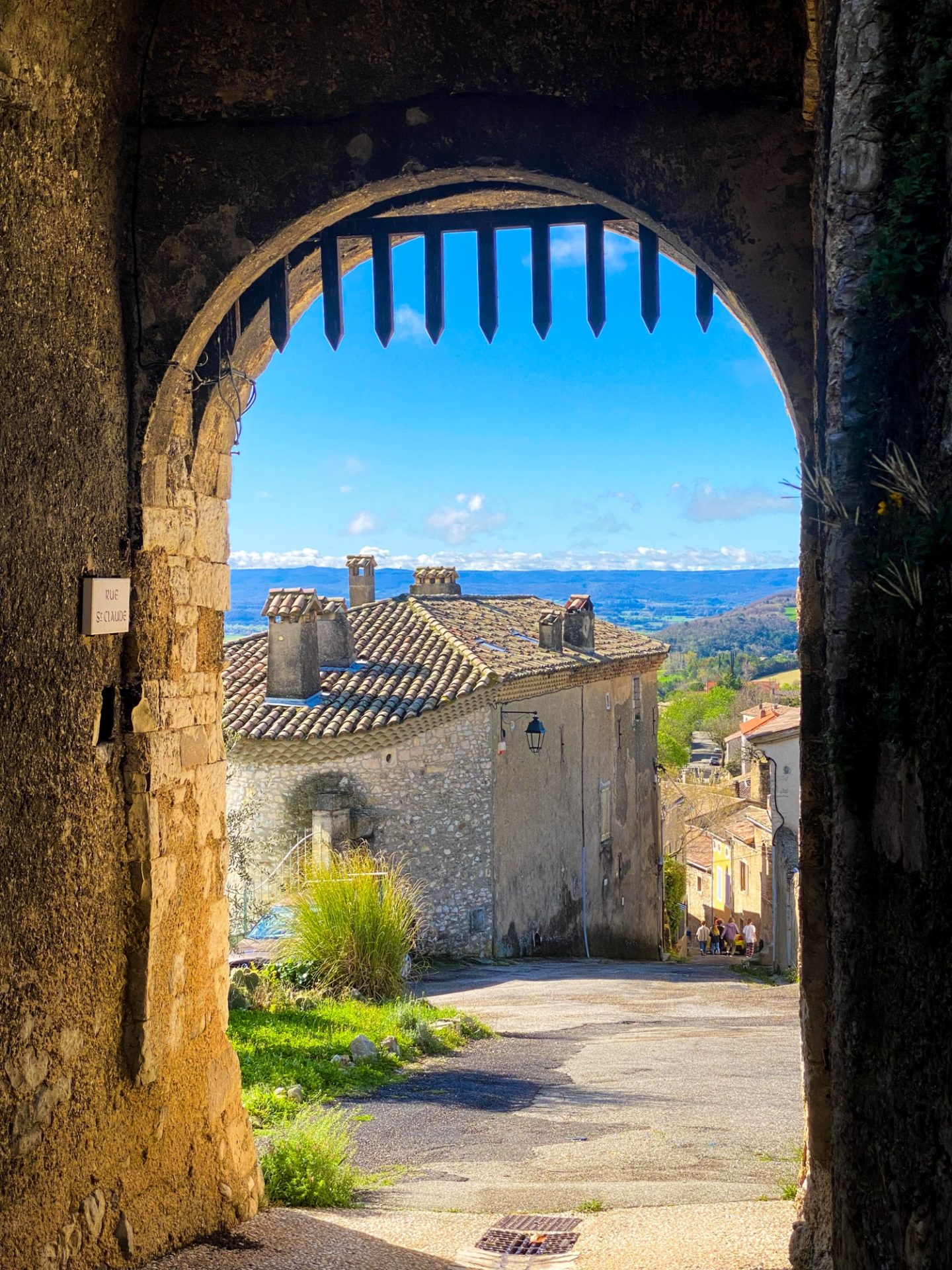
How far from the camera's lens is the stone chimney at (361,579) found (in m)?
25.0

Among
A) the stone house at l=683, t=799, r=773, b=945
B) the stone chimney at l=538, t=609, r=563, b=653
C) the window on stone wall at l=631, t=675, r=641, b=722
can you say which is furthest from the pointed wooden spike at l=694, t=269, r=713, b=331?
the stone house at l=683, t=799, r=773, b=945

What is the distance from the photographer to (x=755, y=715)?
4231cm

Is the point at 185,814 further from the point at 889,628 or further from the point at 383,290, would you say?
the point at 889,628

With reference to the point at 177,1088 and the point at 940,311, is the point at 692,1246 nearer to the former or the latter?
the point at 177,1088

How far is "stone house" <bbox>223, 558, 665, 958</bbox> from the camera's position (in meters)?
16.7

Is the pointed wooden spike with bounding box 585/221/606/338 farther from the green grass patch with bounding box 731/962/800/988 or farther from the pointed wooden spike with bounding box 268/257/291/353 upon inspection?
A: the green grass patch with bounding box 731/962/800/988

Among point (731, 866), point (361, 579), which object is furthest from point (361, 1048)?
point (731, 866)

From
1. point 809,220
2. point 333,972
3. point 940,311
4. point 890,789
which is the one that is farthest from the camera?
point 333,972

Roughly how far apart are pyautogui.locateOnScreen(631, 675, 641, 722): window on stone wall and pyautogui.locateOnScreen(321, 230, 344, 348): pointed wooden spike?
65.0ft

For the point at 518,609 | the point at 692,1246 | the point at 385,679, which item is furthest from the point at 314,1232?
the point at 518,609

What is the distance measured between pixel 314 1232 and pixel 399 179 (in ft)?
12.5

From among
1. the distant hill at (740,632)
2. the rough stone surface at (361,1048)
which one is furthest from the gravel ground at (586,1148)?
the distant hill at (740,632)

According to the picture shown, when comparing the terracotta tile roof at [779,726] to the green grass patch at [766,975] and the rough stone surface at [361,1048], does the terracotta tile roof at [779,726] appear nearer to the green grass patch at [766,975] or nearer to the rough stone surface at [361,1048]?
the green grass patch at [766,975]

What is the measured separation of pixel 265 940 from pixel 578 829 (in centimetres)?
887
